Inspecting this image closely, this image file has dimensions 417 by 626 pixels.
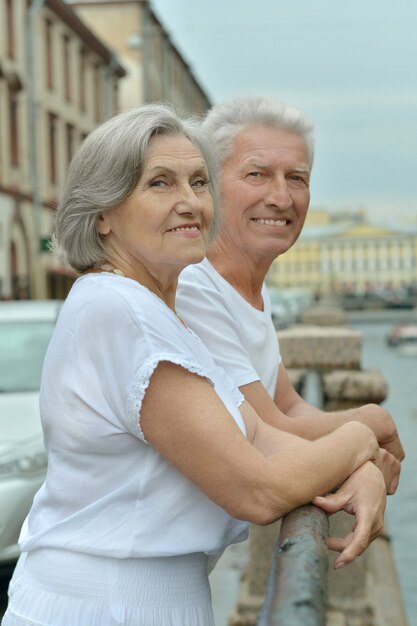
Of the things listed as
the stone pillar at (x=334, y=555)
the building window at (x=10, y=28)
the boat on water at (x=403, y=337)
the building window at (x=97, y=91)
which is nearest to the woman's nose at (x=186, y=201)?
the stone pillar at (x=334, y=555)

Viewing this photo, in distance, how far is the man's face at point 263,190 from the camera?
2.80m

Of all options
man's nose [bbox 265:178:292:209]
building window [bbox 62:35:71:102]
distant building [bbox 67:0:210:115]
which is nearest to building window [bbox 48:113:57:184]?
building window [bbox 62:35:71:102]

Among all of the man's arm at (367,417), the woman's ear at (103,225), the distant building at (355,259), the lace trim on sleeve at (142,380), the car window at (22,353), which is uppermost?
the woman's ear at (103,225)

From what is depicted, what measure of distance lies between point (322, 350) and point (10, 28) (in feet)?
88.8

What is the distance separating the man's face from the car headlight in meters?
3.61

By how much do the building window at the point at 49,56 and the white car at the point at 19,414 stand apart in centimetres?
2833

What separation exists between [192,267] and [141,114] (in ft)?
2.08

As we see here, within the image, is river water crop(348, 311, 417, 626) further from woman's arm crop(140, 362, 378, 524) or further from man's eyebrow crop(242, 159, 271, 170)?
woman's arm crop(140, 362, 378, 524)

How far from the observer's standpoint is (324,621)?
1.42 m

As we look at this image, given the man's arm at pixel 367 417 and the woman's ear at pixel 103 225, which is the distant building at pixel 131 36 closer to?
the man's arm at pixel 367 417

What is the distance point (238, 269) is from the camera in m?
2.83

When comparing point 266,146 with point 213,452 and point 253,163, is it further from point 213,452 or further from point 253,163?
point 213,452

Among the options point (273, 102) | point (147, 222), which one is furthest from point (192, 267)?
point (147, 222)

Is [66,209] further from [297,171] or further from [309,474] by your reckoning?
[297,171]
